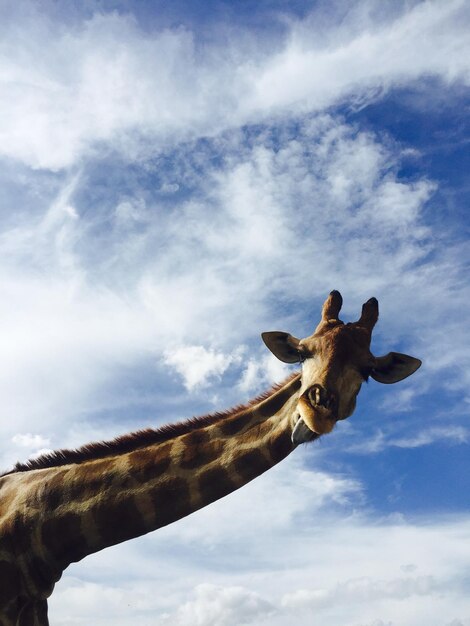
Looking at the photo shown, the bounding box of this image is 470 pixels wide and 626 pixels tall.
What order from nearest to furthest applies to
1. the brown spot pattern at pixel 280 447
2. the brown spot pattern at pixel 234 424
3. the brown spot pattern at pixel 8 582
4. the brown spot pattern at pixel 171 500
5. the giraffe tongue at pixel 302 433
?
1. the giraffe tongue at pixel 302 433
2. the brown spot pattern at pixel 8 582
3. the brown spot pattern at pixel 280 447
4. the brown spot pattern at pixel 171 500
5. the brown spot pattern at pixel 234 424

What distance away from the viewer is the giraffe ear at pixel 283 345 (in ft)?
35.2

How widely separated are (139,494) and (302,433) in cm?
266

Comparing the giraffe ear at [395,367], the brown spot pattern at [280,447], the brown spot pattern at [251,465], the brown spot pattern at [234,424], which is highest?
the giraffe ear at [395,367]

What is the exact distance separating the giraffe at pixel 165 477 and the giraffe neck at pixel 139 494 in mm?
15

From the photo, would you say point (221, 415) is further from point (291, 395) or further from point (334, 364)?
point (334, 364)

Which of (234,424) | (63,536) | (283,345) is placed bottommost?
(63,536)

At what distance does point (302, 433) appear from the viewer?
9.67m

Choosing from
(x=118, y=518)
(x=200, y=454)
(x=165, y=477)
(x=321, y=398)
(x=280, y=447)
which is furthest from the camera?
(x=200, y=454)

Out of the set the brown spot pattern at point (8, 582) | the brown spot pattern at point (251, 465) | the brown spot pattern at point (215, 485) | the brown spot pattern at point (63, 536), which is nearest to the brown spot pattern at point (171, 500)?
the brown spot pattern at point (215, 485)

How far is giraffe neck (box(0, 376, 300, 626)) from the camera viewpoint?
1031 cm

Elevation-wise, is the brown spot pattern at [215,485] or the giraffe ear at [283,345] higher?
the giraffe ear at [283,345]

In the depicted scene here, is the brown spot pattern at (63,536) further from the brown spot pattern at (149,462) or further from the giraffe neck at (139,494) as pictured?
the brown spot pattern at (149,462)

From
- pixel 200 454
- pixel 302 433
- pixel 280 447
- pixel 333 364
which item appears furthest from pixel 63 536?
pixel 333 364

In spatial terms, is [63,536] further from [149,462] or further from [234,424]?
[234,424]
